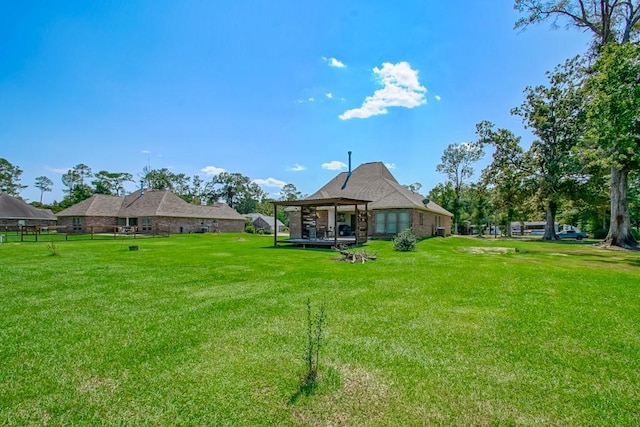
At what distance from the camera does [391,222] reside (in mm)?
20578

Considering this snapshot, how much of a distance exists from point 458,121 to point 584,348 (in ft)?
60.4

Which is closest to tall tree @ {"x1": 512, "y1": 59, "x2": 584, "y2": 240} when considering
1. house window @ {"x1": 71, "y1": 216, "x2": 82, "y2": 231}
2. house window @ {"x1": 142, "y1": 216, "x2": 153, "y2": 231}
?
house window @ {"x1": 142, "y1": 216, "x2": 153, "y2": 231}

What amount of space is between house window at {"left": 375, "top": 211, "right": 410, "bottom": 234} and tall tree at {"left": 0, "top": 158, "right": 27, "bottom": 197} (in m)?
73.2

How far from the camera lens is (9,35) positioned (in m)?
11.6

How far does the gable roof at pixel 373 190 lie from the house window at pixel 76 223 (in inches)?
1086

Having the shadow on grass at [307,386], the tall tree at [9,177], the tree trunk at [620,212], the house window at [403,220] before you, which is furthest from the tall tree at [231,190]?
the shadow on grass at [307,386]

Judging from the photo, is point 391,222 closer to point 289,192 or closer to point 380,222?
point 380,222

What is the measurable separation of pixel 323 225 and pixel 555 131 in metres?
19.6

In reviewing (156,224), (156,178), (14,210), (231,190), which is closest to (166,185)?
(156,178)

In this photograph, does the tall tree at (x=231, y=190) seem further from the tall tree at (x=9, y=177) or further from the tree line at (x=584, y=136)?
the tree line at (x=584, y=136)

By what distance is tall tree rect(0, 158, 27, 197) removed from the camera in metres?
58.3

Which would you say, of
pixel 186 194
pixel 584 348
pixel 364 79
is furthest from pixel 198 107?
pixel 186 194

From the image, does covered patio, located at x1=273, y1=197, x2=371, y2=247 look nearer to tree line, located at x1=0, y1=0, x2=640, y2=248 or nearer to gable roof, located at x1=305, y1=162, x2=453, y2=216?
gable roof, located at x1=305, y1=162, x2=453, y2=216

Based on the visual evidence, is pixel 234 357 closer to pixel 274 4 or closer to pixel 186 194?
pixel 274 4
